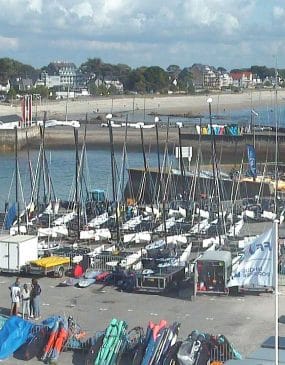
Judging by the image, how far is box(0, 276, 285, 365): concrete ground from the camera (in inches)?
821

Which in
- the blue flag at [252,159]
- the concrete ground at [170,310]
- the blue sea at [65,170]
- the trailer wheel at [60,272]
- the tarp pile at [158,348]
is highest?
the blue flag at [252,159]

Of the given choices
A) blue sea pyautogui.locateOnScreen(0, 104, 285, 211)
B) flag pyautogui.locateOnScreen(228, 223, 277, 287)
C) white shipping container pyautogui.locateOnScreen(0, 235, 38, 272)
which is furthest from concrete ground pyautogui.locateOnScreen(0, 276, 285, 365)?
blue sea pyautogui.locateOnScreen(0, 104, 285, 211)

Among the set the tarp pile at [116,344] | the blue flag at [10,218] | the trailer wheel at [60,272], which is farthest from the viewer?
the blue flag at [10,218]

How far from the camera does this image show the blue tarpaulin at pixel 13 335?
19.0 m

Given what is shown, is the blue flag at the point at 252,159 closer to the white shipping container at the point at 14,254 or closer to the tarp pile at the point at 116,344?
the white shipping container at the point at 14,254

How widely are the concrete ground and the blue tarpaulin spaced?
185cm

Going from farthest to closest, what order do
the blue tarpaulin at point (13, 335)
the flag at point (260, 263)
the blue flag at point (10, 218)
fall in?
the blue flag at point (10, 218)
the blue tarpaulin at point (13, 335)
the flag at point (260, 263)

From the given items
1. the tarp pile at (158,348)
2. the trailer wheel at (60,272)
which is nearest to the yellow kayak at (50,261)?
the trailer wheel at (60,272)

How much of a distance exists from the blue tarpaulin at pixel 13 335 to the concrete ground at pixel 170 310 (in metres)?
1.85

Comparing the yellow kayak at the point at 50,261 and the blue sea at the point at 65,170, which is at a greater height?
the yellow kayak at the point at 50,261

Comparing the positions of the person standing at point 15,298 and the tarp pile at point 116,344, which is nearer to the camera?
the tarp pile at point 116,344

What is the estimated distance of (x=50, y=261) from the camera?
2681 cm

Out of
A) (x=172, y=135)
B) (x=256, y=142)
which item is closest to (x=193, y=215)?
(x=256, y=142)

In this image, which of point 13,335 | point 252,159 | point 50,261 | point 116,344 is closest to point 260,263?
point 116,344
